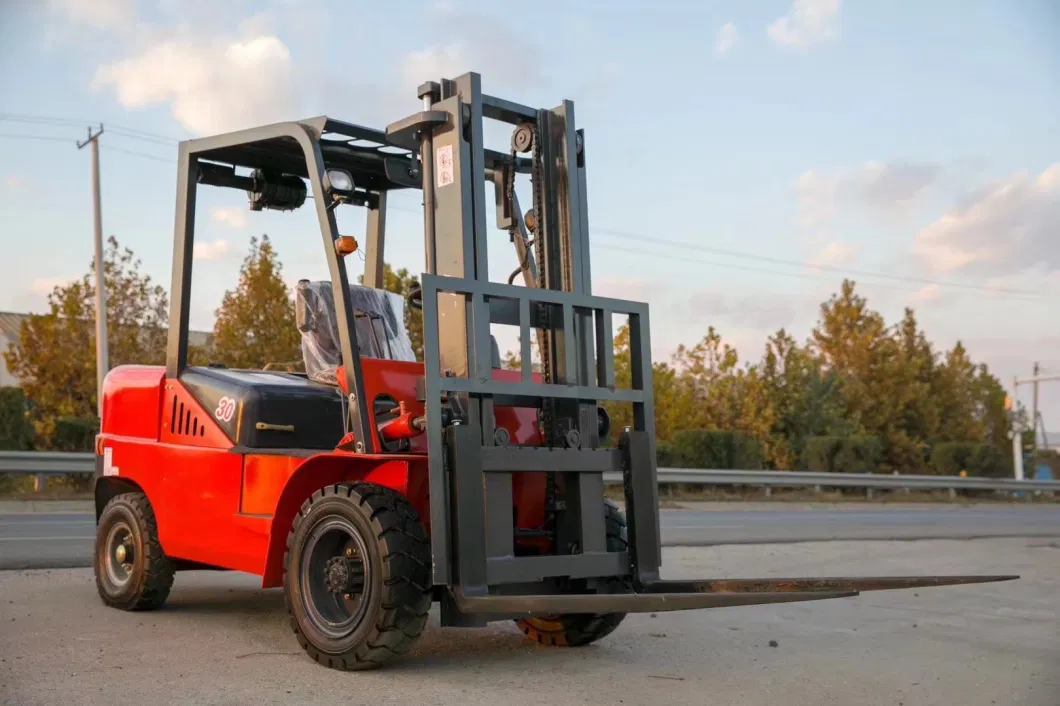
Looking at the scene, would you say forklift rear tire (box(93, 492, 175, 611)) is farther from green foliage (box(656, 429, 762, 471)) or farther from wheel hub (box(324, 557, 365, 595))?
green foliage (box(656, 429, 762, 471))

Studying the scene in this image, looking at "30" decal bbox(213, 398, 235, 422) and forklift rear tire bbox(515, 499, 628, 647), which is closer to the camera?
forklift rear tire bbox(515, 499, 628, 647)

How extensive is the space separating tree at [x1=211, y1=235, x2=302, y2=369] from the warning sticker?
22.5m

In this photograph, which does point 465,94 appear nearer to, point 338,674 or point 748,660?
point 338,674

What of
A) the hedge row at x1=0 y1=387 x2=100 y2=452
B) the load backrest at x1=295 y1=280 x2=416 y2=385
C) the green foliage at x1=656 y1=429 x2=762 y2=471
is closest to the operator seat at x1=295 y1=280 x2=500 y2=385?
the load backrest at x1=295 y1=280 x2=416 y2=385

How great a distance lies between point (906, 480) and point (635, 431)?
90.5 ft

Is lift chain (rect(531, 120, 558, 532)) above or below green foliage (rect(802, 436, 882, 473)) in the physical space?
above

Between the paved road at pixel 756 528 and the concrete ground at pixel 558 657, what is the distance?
225cm

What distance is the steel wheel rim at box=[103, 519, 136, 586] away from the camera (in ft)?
25.3

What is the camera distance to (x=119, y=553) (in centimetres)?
770

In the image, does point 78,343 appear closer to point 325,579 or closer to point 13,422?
point 13,422

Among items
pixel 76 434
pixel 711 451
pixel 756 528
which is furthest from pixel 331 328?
pixel 711 451

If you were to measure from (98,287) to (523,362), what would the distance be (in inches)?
1023

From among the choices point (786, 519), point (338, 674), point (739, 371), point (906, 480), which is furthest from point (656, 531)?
point (739, 371)

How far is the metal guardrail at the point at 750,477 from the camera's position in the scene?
776 inches
